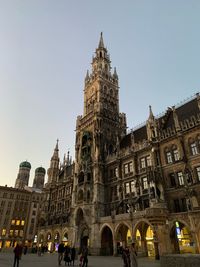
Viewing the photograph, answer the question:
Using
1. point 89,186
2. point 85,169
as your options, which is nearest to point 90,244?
point 89,186

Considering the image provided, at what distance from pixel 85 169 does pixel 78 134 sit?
12.2 meters

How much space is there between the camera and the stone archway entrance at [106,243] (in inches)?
1477

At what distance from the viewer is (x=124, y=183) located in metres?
39.9

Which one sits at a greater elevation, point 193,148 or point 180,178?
point 193,148

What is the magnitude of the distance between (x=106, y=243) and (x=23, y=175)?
106 metres

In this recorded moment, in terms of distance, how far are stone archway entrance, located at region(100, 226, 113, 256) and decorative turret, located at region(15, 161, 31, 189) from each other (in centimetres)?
9793

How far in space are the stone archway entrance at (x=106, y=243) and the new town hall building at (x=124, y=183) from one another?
157 millimetres

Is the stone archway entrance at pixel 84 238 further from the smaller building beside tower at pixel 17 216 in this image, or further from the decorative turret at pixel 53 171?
the smaller building beside tower at pixel 17 216

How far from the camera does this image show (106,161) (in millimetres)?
45844

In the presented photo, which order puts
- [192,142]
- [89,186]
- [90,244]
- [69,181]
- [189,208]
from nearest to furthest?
[189,208] → [192,142] → [90,244] → [89,186] → [69,181]

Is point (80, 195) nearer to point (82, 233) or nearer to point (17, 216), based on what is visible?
point (82, 233)

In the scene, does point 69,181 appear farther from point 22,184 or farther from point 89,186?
point 22,184

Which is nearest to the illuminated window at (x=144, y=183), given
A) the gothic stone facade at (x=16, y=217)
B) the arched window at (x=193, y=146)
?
the arched window at (x=193, y=146)

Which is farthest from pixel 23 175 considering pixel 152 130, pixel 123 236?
pixel 152 130
